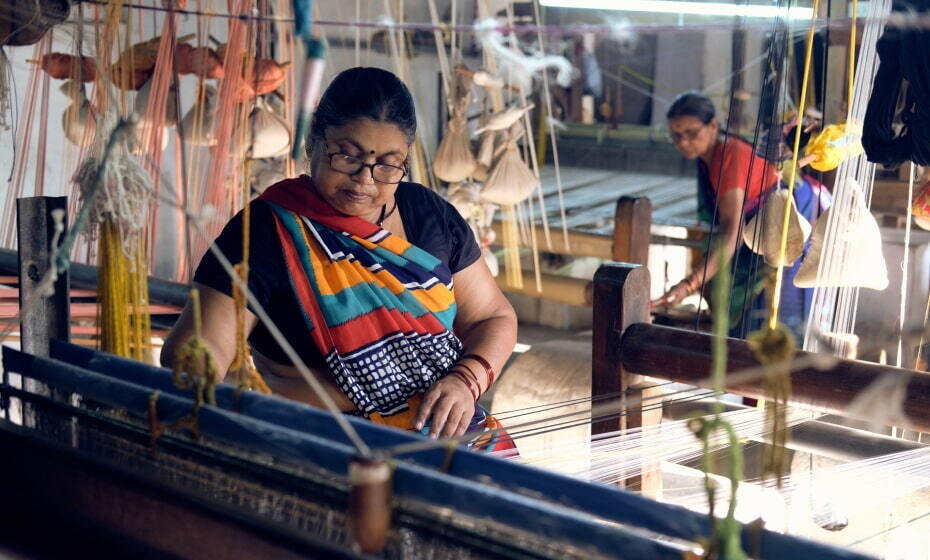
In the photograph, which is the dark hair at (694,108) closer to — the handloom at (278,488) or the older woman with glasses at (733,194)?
the older woman with glasses at (733,194)

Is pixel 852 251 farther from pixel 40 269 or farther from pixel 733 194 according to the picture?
pixel 40 269

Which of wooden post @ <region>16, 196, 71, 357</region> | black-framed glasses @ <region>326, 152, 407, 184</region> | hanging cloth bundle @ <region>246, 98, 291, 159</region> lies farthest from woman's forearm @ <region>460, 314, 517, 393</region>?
hanging cloth bundle @ <region>246, 98, 291, 159</region>

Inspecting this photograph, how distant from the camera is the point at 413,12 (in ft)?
20.0

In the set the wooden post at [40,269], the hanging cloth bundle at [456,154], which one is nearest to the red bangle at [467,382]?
the wooden post at [40,269]

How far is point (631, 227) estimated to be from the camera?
4008 millimetres

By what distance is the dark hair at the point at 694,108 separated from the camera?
→ 12.4 feet

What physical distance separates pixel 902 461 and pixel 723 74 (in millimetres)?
5732

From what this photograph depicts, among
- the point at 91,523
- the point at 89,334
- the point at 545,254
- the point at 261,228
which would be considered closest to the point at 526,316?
the point at 545,254

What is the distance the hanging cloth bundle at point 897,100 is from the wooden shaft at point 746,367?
0.48m

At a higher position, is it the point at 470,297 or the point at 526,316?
the point at 470,297

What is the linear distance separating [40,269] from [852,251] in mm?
1755

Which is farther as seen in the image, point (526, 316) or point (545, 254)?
point (526, 316)

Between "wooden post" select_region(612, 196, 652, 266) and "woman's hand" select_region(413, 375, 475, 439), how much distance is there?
2.42m

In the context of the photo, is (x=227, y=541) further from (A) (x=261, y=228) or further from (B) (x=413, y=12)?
(B) (x=413, y=12)
